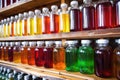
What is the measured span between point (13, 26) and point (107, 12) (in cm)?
105

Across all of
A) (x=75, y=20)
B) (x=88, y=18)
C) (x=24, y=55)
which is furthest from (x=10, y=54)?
(x=88, y=18)

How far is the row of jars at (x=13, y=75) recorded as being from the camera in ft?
5.54

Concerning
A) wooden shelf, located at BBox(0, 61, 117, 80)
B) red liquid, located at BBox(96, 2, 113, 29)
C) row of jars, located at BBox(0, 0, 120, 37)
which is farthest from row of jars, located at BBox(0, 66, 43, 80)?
red liquid, located at BBox(96, 2, 113, 29)

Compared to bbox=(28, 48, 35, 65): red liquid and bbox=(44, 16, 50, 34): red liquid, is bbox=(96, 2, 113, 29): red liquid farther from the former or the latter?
bbox=(28, 48, 35, 65): red liquid

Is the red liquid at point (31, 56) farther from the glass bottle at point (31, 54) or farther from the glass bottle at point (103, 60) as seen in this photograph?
the glass bottle at point (103, 60)

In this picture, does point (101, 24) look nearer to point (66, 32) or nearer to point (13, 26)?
point (66, 32)

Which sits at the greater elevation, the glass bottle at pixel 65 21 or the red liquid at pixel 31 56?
the glass bottle at pixel 65 21

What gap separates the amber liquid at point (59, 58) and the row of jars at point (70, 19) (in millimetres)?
143

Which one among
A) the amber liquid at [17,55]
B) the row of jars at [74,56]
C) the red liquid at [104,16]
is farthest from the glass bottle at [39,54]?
the red liquid at [104,16]

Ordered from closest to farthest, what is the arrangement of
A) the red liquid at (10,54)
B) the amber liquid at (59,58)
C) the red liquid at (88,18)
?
the red liquid at (88,18)
the amber liquid at (59,58)
the red liquid at (10,54)

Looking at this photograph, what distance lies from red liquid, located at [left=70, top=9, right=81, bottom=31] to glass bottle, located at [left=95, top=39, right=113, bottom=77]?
0.18m

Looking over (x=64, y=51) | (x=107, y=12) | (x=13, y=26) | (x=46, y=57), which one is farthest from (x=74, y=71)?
(x=13, y=26)

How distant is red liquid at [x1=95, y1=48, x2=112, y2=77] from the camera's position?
1.08m

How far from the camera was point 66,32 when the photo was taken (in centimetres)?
124
